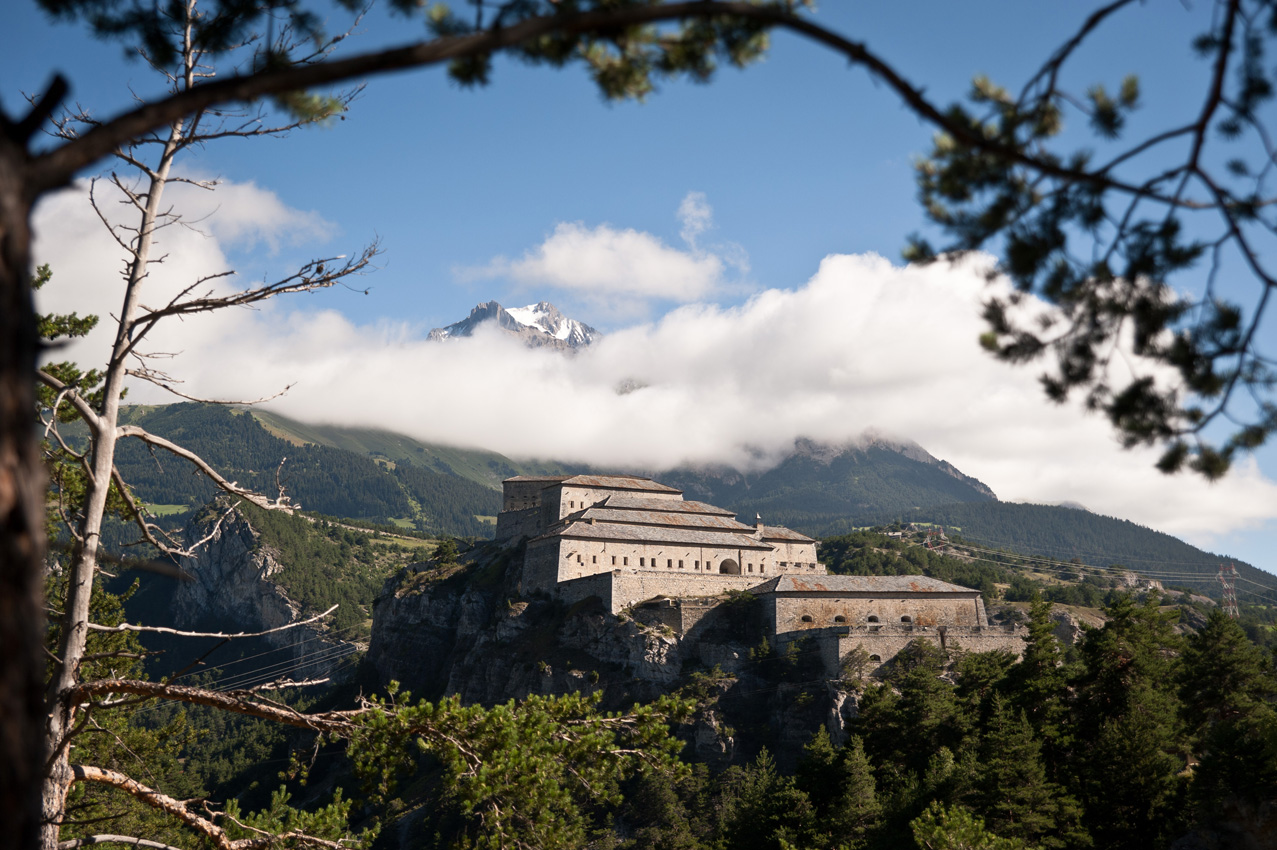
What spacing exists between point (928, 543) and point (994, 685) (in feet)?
452

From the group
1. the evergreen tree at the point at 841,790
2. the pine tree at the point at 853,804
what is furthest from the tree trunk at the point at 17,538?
the pine tree at the point at 853,804

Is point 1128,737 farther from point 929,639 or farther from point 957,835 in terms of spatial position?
point 929,639

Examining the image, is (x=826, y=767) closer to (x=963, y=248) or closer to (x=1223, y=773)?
(x=1223, y=773)

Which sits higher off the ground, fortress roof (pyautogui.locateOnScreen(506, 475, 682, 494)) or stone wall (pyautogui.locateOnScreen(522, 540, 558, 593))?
fortress roof (pyautogui.locateOnScreen(506, 475, 682, 494))

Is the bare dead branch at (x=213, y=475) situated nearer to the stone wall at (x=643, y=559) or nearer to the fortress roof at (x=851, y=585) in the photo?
the fortress roof at (x=851, y=585)

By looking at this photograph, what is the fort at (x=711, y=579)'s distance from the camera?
196 ft

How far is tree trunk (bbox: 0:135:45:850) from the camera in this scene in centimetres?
379

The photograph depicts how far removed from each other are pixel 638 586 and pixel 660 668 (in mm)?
7739

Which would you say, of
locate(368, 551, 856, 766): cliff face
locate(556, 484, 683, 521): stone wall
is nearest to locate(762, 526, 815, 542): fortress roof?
locate(556, 484, 683, 521): stone wall

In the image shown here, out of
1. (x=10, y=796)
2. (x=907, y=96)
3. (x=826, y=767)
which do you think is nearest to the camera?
(x=10, y=796)

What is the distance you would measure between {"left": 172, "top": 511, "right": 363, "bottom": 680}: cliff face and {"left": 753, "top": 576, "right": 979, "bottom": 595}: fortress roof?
327 ft

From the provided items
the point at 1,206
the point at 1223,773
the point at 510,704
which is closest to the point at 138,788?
the point at 510,704

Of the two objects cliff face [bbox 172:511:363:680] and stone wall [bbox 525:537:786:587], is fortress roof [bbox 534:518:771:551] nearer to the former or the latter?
stone wall [bbox 525:537:786:587]

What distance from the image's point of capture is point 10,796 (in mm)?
3742
